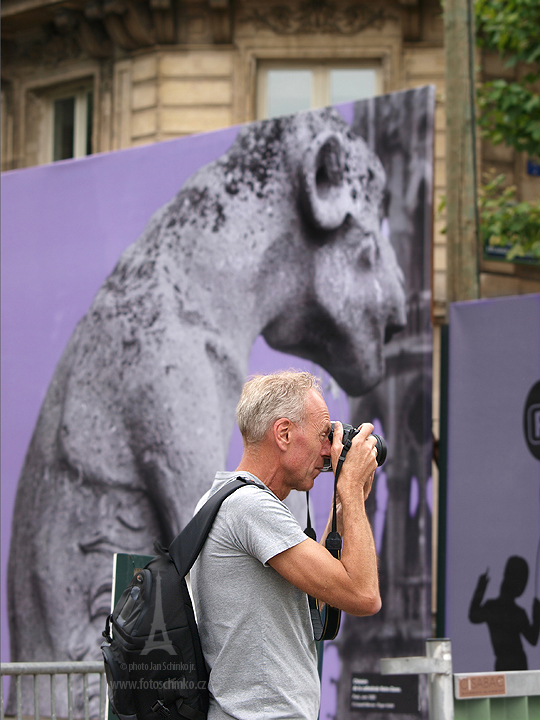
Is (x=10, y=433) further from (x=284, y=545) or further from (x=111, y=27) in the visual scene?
(x=111, y=27)

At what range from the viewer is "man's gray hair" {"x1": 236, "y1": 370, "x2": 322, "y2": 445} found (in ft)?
7.01

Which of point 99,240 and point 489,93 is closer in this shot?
point 99,240

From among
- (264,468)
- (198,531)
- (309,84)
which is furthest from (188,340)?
(309,84)

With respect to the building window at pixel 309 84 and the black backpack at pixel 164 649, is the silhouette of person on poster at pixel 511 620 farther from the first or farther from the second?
the building window at pixel 309 84

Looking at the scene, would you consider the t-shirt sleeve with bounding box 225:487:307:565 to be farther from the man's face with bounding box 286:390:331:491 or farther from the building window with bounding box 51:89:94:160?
the building window with bounding box 51:89:94:160

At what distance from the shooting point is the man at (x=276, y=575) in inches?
76.7

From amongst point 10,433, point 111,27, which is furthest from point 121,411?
point 111,27

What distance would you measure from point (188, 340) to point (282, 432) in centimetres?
363

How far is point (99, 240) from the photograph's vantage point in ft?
20.6

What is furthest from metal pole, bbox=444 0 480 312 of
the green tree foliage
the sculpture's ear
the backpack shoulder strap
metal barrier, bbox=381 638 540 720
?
the backpack shoulder strap

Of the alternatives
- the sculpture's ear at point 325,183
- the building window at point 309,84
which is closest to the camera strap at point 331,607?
the sculpture's ear at point 325,183

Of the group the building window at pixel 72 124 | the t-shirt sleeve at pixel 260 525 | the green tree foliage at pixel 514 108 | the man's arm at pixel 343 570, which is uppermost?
the building window at pixel 72 124

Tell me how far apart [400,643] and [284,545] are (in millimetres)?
3083

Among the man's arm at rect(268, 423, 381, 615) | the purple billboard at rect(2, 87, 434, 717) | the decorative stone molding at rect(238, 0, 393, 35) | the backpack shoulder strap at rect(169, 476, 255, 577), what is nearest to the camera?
the man's arm at rect(268, 423, 381, 615)
